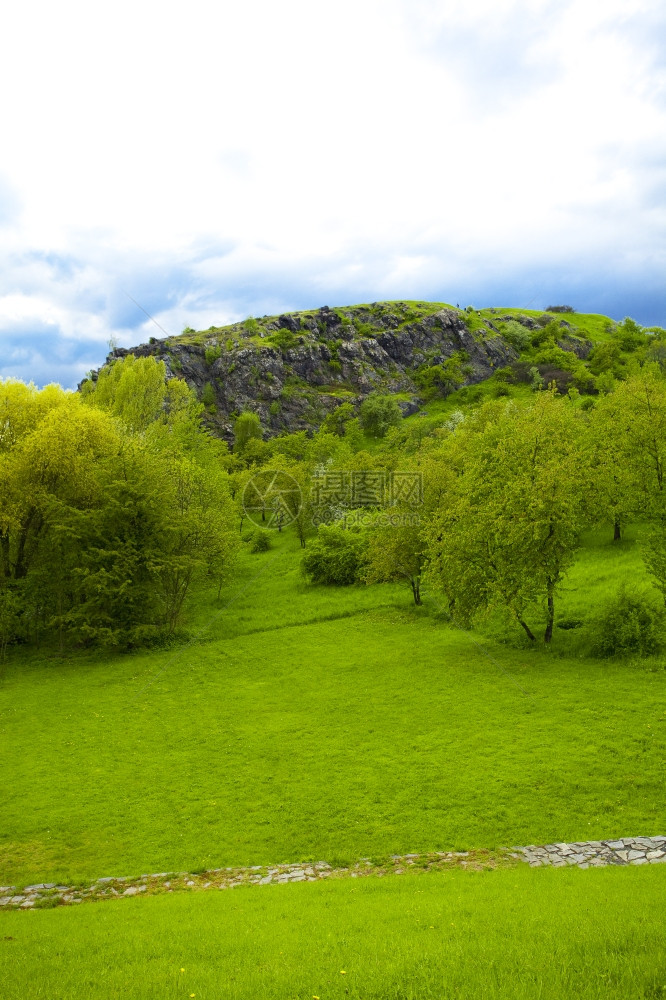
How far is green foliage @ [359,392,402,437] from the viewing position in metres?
130

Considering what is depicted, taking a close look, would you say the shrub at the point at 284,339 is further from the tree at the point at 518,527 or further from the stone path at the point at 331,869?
the stone path at the point at 331,869

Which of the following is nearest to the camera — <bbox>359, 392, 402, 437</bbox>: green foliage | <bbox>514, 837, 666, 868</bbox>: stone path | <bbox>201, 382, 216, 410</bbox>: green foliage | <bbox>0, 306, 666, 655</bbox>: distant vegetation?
<bbox>514, 837, 666, 868</bbox>: stone path

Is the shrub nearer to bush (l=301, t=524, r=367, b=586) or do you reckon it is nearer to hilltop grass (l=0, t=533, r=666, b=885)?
bush (l=301, t=524, r=367, b=586)

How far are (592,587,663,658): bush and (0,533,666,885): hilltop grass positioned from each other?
1413 millimetres

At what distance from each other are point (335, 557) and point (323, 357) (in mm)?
129109

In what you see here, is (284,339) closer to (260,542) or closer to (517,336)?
(517,336)

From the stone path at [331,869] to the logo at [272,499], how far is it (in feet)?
166

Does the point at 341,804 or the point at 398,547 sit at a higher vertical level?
the point at 398,547

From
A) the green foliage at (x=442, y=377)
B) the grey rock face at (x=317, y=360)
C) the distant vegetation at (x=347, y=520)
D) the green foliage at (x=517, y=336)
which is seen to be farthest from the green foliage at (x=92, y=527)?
the green foliage at (x=517, y=336)

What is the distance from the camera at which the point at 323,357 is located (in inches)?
6752

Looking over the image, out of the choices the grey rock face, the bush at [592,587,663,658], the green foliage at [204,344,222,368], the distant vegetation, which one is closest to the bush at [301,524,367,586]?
the distant vegetation

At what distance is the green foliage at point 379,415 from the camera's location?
428ft

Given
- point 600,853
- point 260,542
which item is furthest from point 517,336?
point 600,853

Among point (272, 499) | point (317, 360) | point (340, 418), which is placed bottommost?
point (272, 499)
